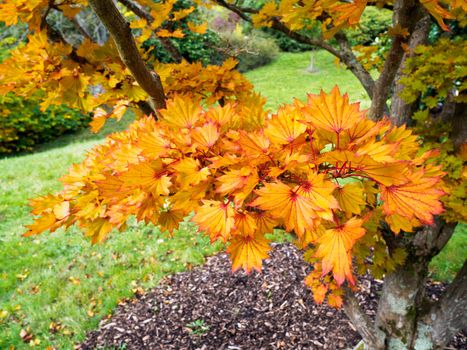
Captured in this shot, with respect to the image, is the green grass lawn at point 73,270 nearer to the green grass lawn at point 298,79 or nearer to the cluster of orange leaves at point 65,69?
the cluster of orange leaves at point 65,69

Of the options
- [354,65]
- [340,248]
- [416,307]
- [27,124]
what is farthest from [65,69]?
[27,124]

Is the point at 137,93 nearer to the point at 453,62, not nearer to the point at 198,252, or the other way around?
the point at 453,62

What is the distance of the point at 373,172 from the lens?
745mm

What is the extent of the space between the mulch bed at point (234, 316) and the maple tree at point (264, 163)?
0.59 meters

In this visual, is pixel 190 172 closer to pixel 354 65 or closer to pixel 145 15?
pixel 145 15

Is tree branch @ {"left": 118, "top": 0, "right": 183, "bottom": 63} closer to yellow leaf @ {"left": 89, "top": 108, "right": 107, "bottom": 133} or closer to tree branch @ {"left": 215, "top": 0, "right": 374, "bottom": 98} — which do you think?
tree branch @ {"left": 215, "top": 0, "right": 374, "bottom": 98}

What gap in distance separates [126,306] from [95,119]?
2.01 m

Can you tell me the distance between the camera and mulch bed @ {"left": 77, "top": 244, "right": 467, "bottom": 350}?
98.5 inches

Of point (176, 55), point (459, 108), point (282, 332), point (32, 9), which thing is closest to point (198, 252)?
point (282, 332)

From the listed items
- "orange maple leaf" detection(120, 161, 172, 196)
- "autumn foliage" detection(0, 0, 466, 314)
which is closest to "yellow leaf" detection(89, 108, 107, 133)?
"autumn foliage" detection(0, 0, 466, 314)

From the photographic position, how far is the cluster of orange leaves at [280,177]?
74 centimetres

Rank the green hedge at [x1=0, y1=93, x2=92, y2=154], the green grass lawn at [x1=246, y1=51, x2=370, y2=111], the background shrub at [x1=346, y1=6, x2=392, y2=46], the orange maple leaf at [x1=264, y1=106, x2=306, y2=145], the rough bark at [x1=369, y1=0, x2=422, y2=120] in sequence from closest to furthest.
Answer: the orange maple leaf at [x1=264, y1=106, x2=306, y2=145], the rough bark at [x1=369, y1=0, x2=422, y2=120], the background shrub at [x1=346, y1=6, x2=392, y2=46], the green hedge at [x1=0, y1=93, x2=92, y2=154], the green grass lawn at [x1=246, y1=51, x2=370, y2=111]

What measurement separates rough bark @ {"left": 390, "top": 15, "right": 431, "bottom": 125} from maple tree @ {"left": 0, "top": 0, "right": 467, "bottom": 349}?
213mm

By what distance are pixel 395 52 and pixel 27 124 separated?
997 centimetres
